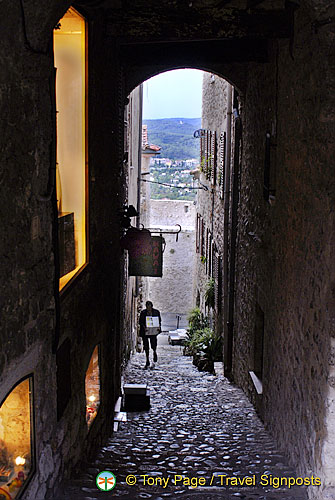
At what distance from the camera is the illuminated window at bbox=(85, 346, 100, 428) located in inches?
237

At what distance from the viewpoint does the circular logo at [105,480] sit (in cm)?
468

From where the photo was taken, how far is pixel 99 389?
6785 millimetres

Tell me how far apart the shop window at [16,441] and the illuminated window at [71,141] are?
1.38m

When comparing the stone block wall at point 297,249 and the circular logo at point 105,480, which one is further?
the circular logo at point 105,480

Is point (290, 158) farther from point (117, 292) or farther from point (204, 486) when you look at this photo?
point (117, 292)

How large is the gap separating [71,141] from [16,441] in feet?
9.62

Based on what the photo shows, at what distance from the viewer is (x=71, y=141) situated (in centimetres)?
529

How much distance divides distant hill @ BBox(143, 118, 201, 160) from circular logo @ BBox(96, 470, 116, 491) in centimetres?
5849

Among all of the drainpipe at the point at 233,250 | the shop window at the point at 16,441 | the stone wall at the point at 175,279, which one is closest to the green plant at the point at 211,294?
the drainpipe at the point at 233,250

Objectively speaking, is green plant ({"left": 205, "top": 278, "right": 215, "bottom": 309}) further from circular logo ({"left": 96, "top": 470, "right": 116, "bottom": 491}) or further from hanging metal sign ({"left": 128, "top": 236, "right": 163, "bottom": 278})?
circular logo ({"left": 96, "top": 470, "right": 116, "bottom": 491})

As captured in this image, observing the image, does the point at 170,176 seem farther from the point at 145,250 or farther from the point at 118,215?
the point at 118,215

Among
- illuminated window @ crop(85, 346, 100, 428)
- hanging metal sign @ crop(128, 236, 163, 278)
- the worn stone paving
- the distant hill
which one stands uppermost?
the distant hill

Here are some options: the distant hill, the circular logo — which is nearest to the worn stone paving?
the circular logo

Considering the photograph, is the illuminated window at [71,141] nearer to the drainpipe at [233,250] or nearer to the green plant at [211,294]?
the drainpipe at [233,250]
